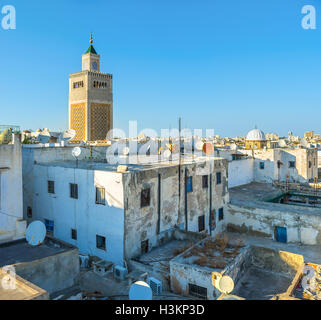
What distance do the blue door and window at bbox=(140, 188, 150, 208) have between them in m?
8.53

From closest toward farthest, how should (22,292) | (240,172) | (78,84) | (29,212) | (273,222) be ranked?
(22,292), (29,212), (273,222), (240,172), (78,84)

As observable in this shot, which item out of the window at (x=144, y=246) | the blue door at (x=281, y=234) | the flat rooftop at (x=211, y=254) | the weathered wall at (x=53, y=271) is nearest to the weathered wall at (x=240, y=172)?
the blue door at (x=281, y=234)

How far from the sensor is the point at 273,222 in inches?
662

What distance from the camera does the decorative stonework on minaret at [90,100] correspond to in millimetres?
37125

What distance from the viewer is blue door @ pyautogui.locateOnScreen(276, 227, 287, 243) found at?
1656 cm

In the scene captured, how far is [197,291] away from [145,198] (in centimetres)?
426

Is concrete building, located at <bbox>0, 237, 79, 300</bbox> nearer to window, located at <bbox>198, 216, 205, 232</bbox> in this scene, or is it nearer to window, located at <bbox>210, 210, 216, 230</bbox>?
window, located at <bbox>198, 216, 205, 232</bbox>

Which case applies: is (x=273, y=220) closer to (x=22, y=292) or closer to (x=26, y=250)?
(x=26, y=250)

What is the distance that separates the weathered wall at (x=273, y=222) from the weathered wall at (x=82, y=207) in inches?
351

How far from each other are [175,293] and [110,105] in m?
32.4

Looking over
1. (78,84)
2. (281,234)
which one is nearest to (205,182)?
(281,234)

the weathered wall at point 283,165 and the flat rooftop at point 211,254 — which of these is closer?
the flat rooftop at point 211,254

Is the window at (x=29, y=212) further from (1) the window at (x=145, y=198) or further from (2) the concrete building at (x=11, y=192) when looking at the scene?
(1) the window at (x=145, y=198)

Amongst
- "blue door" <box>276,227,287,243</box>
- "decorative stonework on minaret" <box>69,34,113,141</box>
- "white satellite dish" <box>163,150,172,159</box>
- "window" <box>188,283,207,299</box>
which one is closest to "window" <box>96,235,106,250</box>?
"window" <box>188,283,207,299</box>
